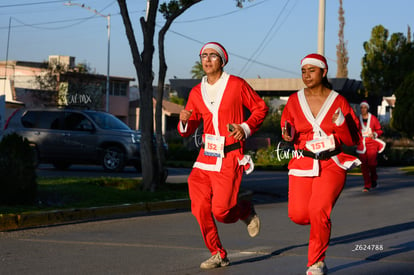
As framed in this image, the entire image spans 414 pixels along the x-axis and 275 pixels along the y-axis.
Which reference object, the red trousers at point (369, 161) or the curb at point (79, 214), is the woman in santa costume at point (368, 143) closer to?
the red trousers at point (369, 161)

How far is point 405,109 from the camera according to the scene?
104 ft

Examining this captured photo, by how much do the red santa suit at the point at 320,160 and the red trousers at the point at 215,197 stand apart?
529 millimetres

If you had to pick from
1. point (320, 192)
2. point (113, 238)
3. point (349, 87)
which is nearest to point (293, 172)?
point (320, 192)

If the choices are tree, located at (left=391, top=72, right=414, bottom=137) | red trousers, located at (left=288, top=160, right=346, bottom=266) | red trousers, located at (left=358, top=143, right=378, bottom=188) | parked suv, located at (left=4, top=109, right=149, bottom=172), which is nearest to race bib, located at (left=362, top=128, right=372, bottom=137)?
red trousers, located at (left=358, top=143, right=378, bottom=188)

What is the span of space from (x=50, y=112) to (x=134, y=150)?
2.69 meters

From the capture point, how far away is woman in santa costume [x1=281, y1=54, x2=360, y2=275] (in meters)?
6.90

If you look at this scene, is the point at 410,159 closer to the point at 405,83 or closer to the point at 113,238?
the point at 405,83

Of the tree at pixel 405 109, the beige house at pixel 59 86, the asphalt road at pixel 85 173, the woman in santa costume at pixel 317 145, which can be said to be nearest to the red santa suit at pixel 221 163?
the woman in santa costume at pixel 317 145

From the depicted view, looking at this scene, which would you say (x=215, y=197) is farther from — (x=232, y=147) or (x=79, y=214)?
(x=79, y=214)

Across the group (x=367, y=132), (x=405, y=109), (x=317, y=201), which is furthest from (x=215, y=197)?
(x=405, y=109)

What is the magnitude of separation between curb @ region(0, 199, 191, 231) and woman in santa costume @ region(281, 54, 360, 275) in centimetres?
462

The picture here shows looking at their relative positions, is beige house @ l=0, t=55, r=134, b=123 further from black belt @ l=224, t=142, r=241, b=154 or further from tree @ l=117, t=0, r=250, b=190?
black belt @ l=224, t=142, r=241, b=154

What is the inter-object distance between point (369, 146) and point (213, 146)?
1082 centimetres

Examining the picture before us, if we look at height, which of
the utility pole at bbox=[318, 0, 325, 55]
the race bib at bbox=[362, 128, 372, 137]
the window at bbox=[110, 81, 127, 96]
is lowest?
the race bib at bbox=[362, 128, 372, 137]
